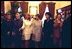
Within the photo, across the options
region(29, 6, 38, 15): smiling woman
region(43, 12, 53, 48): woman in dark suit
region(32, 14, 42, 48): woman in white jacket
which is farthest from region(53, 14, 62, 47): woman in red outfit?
region(29, 6, 38, 15): smiling woman

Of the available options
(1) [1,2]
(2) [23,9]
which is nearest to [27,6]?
(2) [23,9]

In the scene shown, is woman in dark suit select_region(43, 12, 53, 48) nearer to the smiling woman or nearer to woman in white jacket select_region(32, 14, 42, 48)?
woman in white jacket select_region(32, 14, 42, 48)

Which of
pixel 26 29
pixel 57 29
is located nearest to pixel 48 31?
pixel 57 29

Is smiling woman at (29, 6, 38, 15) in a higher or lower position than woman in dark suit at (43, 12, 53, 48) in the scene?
higher

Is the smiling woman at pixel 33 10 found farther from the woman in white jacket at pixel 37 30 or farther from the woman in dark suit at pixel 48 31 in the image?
the woman in dark suit at pixel 48 31

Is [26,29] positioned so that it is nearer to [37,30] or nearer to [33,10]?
[37,30]

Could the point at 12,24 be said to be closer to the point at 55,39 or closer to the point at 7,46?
the point at 7,46

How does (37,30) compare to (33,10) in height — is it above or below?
below

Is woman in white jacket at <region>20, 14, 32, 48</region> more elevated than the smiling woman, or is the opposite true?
the smiling woman

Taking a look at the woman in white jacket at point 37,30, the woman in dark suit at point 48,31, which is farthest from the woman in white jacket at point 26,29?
the woman in dark suit at point 48,31

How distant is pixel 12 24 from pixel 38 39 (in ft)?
2.26

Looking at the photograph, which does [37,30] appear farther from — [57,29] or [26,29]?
[57,29]

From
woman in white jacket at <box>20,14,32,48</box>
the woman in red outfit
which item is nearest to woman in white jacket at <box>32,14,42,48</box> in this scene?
woman in white jacket at <box>20,14,32,48</box>

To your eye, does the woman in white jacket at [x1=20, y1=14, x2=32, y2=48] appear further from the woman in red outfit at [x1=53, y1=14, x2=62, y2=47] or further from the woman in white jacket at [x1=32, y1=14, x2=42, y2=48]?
the woman in red outfit at [x1=53, y1=14, x2=62, y2=47]
